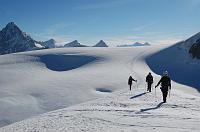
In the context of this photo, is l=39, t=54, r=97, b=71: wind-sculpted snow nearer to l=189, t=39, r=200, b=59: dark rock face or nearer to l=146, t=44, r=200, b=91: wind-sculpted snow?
l=146, t=44, r=200, b=91: wind-sculpted snow

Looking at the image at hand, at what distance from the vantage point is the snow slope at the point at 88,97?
13.6 metres

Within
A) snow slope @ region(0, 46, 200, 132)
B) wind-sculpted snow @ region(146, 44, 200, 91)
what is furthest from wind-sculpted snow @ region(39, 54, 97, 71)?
wind-sculpted snow @ region(146, 44, 200, 91)

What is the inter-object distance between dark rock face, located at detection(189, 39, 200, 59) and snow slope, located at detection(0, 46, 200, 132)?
15.2 m

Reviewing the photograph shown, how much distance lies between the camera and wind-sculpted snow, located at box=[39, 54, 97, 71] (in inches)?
3935

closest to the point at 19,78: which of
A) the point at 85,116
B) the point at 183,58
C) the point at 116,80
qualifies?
the point at 116,80

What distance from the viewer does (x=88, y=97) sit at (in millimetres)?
56844

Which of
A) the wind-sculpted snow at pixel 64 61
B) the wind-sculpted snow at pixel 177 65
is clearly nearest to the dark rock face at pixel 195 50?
the wind-sculpted snow at pixel 177 65

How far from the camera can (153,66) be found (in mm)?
102438

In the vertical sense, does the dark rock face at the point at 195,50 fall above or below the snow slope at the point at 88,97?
above

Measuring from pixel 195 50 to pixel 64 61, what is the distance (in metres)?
40.8

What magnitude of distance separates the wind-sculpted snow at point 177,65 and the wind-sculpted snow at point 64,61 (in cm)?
2034

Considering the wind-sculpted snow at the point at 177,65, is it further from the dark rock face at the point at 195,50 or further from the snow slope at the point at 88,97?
the snow slope at the point at 88,97

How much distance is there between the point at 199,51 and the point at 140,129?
9577cm

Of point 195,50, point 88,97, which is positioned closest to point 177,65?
point 195,50
